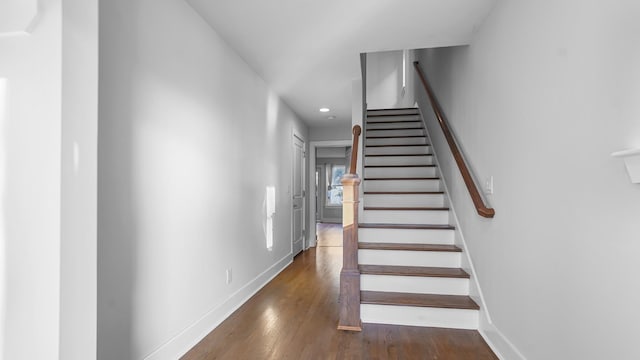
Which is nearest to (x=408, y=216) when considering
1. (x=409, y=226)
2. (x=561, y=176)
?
(x=409, y=226)

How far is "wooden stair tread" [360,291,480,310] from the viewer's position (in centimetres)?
258

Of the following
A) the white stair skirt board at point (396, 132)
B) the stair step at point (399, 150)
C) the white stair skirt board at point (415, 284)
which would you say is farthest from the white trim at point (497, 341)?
the white stair skirt board at point (396, 132)

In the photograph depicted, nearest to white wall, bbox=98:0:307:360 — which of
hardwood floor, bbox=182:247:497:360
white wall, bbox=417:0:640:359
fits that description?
hardwood floor, bbox=182:247:497:360

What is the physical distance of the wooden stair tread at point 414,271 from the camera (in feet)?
9.21

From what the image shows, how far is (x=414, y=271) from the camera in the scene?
2.91 m

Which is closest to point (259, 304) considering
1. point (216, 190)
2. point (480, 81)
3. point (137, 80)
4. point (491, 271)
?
point (216, 190)

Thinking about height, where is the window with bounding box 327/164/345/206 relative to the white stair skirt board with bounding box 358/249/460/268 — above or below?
above

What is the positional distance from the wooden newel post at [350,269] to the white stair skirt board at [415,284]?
11.5 inches

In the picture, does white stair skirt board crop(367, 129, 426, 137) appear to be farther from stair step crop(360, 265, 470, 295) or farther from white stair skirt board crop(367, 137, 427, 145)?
stair step crop(360, 265, 470, 295)

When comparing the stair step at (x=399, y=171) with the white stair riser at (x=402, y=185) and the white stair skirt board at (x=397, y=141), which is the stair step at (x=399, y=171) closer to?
the white stair riser at (x=402, y=185)

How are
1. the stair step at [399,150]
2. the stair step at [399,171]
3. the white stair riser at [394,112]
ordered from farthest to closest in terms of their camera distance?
the white stair riser at [394,112], the stair step at [399,150], the stair step at [399,171]

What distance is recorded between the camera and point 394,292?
2.86 metres

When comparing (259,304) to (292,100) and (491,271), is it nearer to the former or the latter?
(491,271)

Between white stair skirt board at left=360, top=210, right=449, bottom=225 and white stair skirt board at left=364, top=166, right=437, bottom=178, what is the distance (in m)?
0.84
